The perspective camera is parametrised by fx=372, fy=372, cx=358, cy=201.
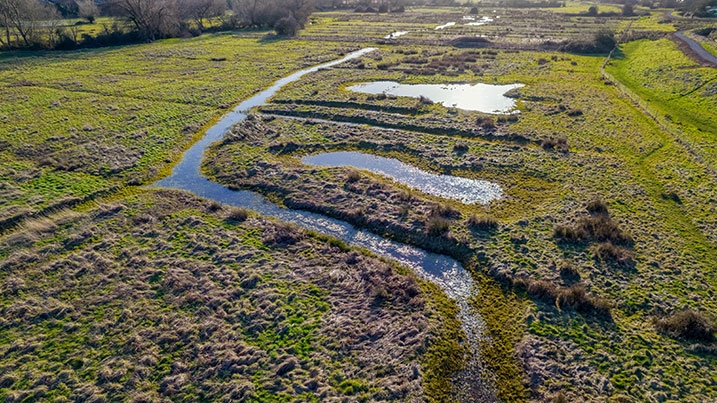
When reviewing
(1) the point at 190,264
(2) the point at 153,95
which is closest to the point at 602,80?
(1) the point at 190,264

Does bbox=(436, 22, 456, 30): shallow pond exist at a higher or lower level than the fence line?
higher

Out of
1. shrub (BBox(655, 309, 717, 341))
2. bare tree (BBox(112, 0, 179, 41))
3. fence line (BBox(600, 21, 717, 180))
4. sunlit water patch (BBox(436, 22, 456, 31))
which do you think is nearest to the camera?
shrub (BBox(655, 309, 717, 341))

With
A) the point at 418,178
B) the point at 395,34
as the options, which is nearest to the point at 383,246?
the point at 418,178

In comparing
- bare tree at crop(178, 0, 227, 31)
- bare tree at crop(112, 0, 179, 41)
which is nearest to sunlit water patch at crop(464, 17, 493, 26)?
bare tree at crop(178, 0, 227, 31)

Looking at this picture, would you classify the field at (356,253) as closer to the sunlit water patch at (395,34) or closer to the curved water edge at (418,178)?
the curved water edge at (418,178)

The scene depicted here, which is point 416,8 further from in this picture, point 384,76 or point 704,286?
point 704,286

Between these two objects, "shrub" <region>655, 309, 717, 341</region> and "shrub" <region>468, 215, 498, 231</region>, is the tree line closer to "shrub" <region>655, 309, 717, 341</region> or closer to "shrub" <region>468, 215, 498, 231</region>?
"shrub" <region>468, 215, 498, 231</region>
